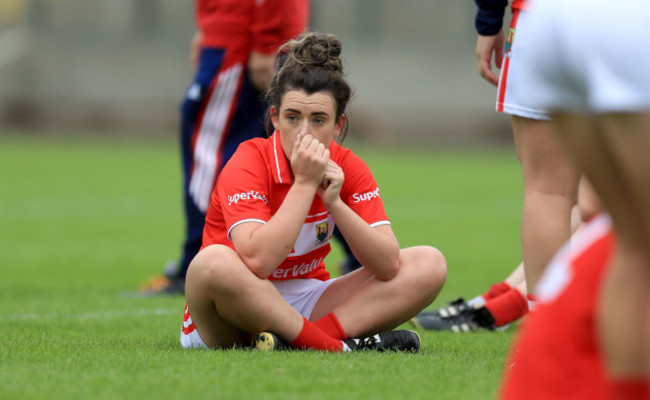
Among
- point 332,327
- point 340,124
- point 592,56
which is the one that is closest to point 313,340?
point 332,327

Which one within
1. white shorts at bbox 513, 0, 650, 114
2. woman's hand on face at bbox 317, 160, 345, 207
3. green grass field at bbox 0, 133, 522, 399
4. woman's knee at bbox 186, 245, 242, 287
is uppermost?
white shorts at bbox 513, 0, 650, 114

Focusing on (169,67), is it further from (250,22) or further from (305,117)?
(305,117)

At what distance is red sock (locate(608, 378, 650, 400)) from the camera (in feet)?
5.53

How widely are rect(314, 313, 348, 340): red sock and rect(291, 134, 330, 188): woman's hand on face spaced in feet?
1.67

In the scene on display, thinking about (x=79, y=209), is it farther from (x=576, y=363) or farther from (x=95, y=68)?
(x=95, y=68)

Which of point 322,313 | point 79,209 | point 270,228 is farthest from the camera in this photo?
point 79,209

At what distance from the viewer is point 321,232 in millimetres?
3592

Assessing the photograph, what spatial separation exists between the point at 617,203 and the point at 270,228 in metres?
1.75

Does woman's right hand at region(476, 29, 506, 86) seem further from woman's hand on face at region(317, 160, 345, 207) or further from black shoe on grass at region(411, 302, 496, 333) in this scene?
black shoe on grass at region(411, 302, 496, 333)

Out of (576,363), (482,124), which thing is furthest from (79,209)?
(482,124)

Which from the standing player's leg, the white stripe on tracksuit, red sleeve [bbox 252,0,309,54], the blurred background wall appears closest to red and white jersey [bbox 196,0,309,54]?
red sleeve [bbox 252,0,309,54]

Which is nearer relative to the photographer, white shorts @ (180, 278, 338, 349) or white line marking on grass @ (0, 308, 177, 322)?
white shorts @ (180, 278, 338, 349)

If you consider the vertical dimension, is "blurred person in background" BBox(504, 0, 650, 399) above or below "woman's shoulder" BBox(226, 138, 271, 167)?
above

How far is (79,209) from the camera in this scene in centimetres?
1070
